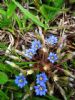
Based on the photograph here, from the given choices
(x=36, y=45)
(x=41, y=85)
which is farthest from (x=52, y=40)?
(x=41, y=85)

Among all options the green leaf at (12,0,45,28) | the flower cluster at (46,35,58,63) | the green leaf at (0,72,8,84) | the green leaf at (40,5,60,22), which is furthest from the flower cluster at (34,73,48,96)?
the green leaf at (40,5,60,22)

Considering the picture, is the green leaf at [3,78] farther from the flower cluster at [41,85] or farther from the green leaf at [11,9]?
the green leaf at [11,9]

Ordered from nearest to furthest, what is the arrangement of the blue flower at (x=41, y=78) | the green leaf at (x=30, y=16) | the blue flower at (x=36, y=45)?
the blue flower at (x=41, y=78) < the blue flower at (x=36, y=45) < the green leaf at (x=30, y=16)

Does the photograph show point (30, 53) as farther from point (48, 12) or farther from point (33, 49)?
point (48, 12)

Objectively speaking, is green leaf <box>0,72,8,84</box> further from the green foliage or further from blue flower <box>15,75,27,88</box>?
the green foliage

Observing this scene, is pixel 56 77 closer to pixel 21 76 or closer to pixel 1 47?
pixel 21 76

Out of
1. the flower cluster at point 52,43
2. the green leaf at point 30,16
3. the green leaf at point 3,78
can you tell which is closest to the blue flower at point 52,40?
the flower cluster at point 52,43
